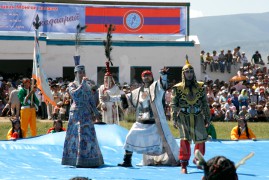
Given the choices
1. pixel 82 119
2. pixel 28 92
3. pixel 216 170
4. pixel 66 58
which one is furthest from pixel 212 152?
pixel 66 58

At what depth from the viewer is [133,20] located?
109 feet

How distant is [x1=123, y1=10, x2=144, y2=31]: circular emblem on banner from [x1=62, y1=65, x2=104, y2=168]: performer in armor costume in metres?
20.8

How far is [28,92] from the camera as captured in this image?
1748 centimetres

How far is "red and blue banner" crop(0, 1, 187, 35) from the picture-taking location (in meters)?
31.4

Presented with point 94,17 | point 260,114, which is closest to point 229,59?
point 94,17

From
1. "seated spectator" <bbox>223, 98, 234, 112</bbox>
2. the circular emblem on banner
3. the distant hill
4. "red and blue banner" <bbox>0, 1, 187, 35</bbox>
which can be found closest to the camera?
"seated spectator" <bbox>223, 98, 234, 112</bbox>

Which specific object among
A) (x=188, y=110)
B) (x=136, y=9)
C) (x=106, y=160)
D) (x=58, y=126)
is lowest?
(x=106, y=160)

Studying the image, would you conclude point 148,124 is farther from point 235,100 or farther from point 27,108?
point 235,100

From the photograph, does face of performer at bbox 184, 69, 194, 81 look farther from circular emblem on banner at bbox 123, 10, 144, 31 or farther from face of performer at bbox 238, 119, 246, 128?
circular emblem on banner at bbox 123, 10, 144, 31

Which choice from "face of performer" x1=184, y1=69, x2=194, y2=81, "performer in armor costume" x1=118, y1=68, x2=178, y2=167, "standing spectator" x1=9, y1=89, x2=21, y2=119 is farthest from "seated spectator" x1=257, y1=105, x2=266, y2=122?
"face of performer" x1=184, y1=69, x2=194, y2=81

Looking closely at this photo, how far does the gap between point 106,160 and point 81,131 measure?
3.60ft

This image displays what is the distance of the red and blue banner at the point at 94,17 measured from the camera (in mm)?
31359

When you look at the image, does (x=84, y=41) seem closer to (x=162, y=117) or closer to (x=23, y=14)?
(x=23, y=14)

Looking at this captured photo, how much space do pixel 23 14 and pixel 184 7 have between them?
250 inches
